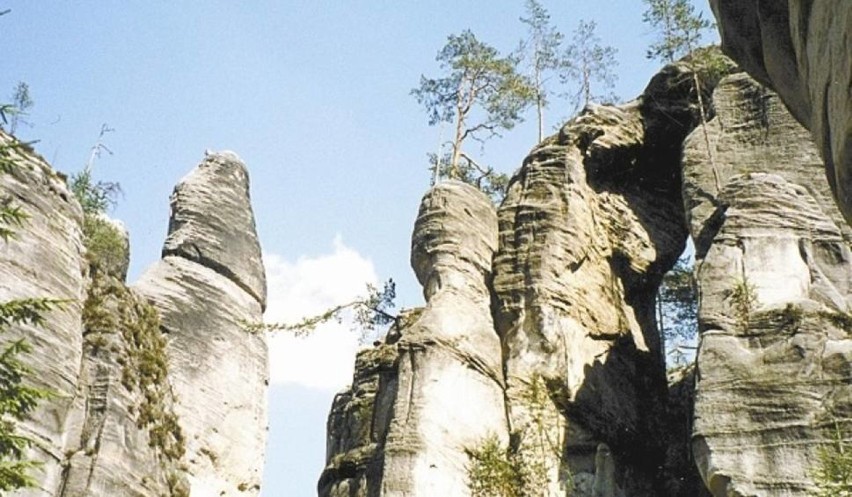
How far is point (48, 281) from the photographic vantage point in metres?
16.8

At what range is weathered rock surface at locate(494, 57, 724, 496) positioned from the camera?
1781cm

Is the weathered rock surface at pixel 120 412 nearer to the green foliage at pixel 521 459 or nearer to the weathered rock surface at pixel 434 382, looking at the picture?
the weathered rock surface at pixel 434 382

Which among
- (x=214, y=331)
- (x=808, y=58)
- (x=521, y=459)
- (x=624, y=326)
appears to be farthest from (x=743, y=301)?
(x=214, y=331)

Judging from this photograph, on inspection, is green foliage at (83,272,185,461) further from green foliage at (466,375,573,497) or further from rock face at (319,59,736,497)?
green foliage at (466,375,573,497)

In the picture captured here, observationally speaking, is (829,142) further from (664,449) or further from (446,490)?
(664,449)

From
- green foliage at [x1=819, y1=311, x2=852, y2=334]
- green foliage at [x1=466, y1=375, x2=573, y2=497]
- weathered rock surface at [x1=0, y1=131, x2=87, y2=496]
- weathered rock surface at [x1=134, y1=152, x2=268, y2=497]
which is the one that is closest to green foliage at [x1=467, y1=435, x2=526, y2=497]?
green foliage at [x1=466, y1=375, x2=573, y2=497]

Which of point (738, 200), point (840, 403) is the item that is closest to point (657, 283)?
point (738, 200)

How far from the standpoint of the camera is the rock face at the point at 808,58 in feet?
12.7

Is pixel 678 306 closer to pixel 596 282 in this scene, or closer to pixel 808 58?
pixel 596 282

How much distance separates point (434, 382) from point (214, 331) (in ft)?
26.2

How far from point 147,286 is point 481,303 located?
7.58m

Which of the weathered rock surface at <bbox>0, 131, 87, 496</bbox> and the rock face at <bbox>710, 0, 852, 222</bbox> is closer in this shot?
the rock face at <bbox>710, 0, 852, 222</bbox>

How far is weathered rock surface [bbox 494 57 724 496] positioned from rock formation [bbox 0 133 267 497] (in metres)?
5.64

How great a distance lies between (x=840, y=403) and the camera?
1281cm
